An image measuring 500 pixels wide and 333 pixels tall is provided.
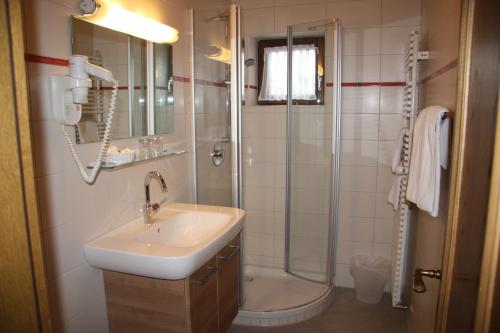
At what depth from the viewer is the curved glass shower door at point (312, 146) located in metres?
2.69

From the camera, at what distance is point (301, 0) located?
9.15ft

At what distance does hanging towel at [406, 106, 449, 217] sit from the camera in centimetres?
158

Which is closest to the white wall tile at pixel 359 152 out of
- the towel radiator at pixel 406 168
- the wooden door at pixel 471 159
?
the towel radiator at pixel 406 168

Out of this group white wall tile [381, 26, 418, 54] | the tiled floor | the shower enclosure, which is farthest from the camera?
white wall tile [381, 26, 418, 54]

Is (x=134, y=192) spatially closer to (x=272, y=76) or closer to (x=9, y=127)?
(x=9, y=127)

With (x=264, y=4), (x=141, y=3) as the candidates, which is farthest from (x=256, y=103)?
(x=141, y=3)

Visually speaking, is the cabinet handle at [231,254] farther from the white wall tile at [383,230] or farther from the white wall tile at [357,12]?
the white wall tile at [357,12]

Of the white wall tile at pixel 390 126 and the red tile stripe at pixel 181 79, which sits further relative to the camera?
the white wall tile at pixel 390 126

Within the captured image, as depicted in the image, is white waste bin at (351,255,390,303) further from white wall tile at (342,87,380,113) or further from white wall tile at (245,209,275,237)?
white wall tile at (342,87,380,113)

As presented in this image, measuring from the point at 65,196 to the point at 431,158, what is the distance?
1601 millimetres

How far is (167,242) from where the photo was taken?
188 centimetres

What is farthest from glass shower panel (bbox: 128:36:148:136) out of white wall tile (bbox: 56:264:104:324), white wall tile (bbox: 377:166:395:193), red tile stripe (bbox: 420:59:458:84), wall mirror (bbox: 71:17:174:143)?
white wall tile (bbox: 377:166:395:193)

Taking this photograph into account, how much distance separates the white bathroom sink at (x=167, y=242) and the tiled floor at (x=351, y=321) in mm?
994

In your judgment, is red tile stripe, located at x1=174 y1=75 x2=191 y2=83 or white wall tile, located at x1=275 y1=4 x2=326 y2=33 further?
white wall tile, located at x1=275 y1=4 x2=326 y2=33
